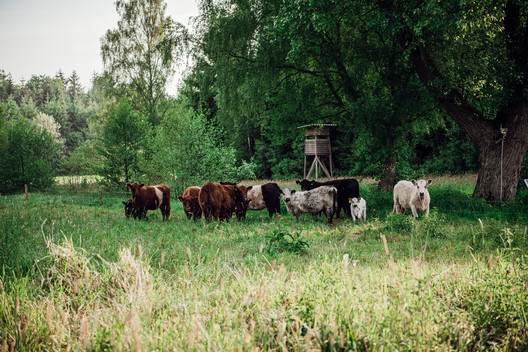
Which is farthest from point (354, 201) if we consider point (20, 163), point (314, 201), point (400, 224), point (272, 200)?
point (20, 163)

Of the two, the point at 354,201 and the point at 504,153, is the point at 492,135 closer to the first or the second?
the point at 504,153

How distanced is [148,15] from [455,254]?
33.1 meters

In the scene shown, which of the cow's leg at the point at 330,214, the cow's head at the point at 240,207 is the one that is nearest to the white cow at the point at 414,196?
the cow's leg at the point at 330,214

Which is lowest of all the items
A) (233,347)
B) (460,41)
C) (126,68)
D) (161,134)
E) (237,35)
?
(233,347)

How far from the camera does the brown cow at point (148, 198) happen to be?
1282 centimetres

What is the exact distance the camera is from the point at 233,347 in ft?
7.46

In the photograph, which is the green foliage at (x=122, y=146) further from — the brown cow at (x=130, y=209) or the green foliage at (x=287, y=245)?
the green foliage at (x=287, y=245)

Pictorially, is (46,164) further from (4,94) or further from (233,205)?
(4,94)

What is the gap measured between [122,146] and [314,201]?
20.0 meters

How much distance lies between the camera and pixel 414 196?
33.6 feet

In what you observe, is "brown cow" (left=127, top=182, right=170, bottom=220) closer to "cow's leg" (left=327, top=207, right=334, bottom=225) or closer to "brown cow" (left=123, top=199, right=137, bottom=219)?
"brown cow" (left=123, top=199, right=137, bottom=219)

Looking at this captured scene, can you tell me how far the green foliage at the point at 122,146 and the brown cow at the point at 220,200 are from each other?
16076 mm

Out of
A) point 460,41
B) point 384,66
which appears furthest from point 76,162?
point 460,41

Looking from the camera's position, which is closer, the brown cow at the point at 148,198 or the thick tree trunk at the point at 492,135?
the thick tree trunk at the point at 492,135
